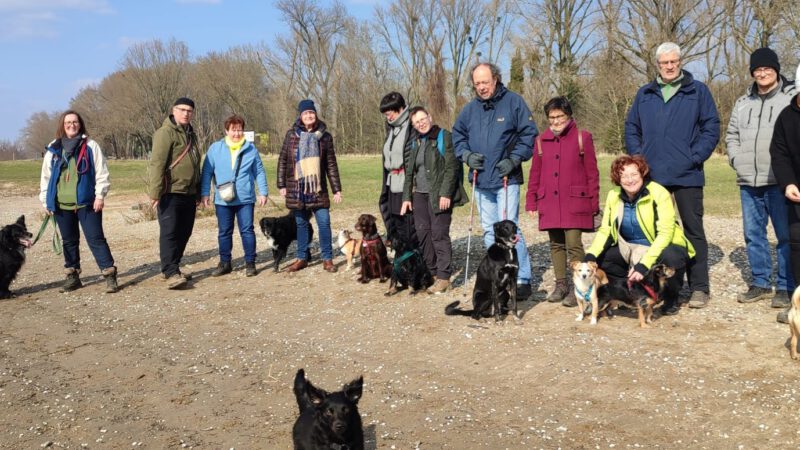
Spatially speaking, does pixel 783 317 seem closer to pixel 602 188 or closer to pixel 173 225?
pixel 173 225


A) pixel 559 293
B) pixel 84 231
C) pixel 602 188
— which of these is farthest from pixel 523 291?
pixel 602 188

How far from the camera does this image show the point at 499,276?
218 inches

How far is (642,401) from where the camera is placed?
3875 millimetres

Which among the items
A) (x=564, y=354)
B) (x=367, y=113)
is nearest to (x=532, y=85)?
(x=367, y=113)

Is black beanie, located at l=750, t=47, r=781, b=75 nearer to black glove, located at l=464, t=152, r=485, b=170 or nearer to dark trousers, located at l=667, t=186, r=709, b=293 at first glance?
dark trousers, located at l=667, t=186, r=709, b=293

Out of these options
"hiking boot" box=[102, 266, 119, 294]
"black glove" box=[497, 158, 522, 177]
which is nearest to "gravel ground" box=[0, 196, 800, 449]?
"hiking boot" box=[102, 266, 119, 294]

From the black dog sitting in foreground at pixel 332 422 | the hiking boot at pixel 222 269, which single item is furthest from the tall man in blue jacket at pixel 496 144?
the hiking boot at pixel 222 269

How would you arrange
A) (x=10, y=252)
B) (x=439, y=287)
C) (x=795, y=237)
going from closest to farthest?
(x=795, y=237) → (x=439, y=287) → (x=10, y=252)

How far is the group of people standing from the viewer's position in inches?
213

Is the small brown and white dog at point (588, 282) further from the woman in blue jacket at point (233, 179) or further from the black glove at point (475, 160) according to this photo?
the woman in blue jacket at point (233, 179)

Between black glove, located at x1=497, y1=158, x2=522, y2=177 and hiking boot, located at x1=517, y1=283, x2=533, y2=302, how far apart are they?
1.18m

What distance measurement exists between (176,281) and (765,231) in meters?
6.40

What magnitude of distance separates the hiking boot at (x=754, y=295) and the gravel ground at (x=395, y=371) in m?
0.08

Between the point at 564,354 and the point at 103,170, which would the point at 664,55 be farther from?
the point at 103,170
